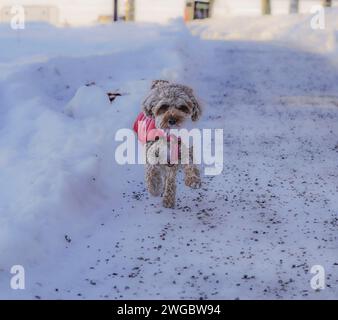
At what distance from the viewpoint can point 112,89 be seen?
11.1m

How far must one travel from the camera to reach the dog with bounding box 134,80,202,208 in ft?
20.0

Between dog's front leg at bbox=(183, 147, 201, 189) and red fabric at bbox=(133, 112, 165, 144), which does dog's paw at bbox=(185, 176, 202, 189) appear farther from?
red fabric at bbox=(133, 112, 165, 144)

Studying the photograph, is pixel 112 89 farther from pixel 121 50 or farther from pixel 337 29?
pixel 337 29

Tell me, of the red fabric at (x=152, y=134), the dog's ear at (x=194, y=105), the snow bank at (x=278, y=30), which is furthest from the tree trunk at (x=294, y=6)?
the dog's ear at (x=194, y=105)

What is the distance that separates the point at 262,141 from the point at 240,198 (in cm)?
266

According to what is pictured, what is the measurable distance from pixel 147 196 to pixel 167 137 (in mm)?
1052

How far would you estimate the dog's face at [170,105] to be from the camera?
238 inches

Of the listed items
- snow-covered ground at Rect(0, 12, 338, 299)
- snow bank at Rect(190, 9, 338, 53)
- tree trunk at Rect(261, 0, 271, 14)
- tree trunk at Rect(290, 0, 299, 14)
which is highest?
tree trunk at Rect(290, 0, 299, 14)

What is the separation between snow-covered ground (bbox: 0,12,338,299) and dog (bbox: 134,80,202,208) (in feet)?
0.92

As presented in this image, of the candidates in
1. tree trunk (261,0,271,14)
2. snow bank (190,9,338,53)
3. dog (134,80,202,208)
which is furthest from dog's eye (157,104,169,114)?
tree trunk (261,0,271,14)

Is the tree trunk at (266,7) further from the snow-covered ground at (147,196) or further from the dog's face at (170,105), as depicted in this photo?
the dog's face at (170,105)

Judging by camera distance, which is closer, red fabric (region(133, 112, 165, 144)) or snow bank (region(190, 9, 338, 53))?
red fabric (region(133, 112, 165, 144))

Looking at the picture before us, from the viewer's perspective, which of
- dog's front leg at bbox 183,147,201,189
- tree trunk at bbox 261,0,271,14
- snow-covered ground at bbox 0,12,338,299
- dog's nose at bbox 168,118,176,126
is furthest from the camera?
tree trunk at bbox 261,0,271,14

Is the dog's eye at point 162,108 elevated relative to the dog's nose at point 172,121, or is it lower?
elevated
